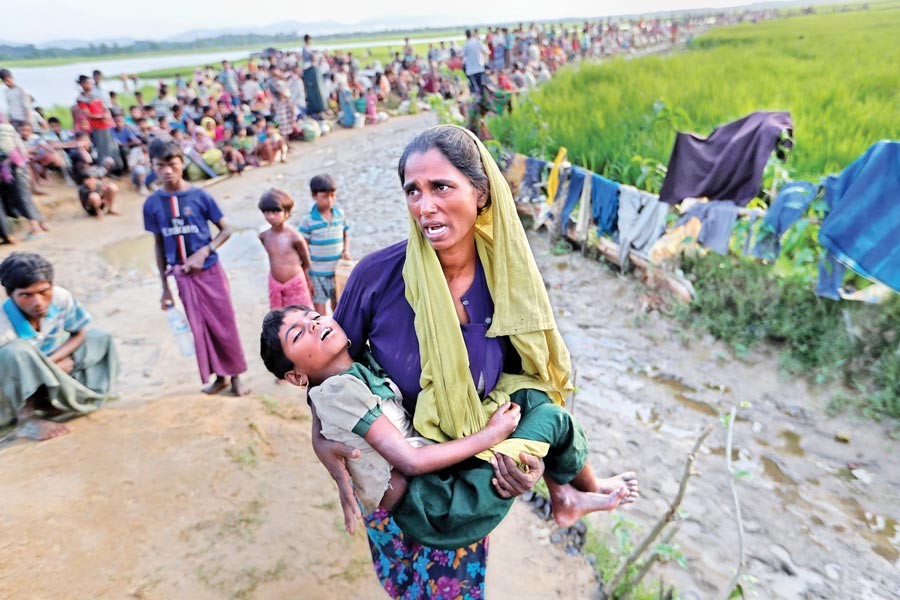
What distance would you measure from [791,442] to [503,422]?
3.01 m

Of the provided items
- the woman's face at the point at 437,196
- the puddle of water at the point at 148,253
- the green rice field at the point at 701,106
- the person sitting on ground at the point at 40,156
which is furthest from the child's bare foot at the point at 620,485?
the person sitting on ground at the point at 40,156

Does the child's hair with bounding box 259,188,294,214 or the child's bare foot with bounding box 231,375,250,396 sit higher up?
the child's hair with bounding box 259,188,294,214

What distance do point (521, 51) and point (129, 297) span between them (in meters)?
18.9

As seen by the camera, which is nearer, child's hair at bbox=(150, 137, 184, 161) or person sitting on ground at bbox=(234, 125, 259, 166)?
child's hair at bbox=(150, 137, 184, 161)

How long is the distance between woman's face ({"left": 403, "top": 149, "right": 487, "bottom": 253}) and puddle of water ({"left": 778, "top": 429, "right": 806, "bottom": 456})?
124 inches

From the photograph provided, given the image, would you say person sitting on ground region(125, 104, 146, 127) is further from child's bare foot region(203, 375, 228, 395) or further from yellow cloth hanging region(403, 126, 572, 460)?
yellow cloth hanging region(403, 126, 572, 460)

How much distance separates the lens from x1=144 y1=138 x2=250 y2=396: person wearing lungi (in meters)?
3.29

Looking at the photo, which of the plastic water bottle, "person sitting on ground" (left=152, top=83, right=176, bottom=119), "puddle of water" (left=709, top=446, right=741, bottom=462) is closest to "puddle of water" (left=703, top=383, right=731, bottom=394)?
"puddle of water" (left=709, top=446, right=741, bottom=462)

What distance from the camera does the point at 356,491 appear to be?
141 centimetres

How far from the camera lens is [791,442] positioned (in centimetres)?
344

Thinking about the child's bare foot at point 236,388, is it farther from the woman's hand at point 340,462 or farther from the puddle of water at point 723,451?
the puddle of water at point 723,451

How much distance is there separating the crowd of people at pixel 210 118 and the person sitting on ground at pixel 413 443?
4206 mm

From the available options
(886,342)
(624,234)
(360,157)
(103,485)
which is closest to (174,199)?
(103,485)

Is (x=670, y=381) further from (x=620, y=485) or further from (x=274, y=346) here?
(x=274, y=346)
